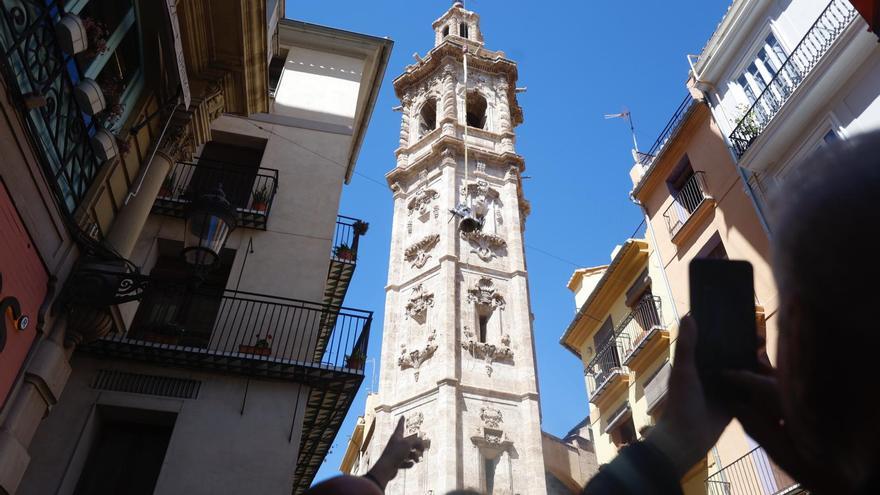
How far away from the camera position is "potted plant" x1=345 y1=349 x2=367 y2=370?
8.55 m

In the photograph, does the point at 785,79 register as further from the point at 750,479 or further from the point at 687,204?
the point at 750,479

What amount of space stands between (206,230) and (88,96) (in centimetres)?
171

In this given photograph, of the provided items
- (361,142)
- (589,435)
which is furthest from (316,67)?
(589,435)

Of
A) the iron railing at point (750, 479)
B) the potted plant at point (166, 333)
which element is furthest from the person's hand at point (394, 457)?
the iron railing at point (750, 479)

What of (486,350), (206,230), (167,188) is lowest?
(206,230)

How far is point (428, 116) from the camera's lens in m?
27.2

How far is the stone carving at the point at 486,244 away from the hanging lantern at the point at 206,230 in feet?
45.9

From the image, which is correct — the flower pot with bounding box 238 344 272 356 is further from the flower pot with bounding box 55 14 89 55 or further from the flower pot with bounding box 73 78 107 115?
the flower pot with bounding box 55 14 89 55

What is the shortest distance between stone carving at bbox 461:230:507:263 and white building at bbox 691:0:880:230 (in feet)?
29.4

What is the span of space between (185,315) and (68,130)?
403 centimetres

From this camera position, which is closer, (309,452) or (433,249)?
(309,452)

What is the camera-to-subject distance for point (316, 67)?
13461 millimetres

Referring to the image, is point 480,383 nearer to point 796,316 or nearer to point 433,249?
point 433,249

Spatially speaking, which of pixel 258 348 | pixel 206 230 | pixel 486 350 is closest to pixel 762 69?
pixel 486 350
